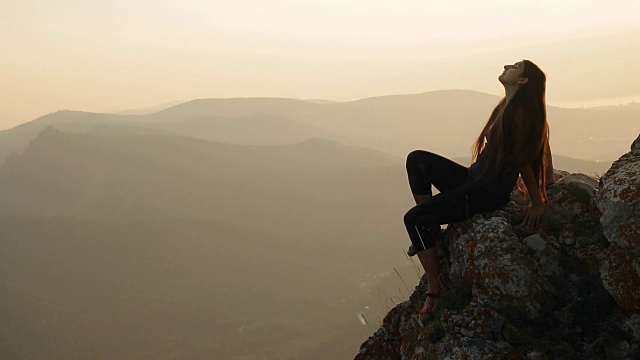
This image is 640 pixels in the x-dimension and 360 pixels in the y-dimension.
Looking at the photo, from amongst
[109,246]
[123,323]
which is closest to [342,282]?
[123,323]

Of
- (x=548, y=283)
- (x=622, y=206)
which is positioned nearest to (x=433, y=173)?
(x=548, y=283)

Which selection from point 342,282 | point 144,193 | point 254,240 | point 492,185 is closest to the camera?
point 492,185

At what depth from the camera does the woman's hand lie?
6.42 metres

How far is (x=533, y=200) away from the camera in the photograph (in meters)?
6.48

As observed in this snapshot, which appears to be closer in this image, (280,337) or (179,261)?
(280,337)

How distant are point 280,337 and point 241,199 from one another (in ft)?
265

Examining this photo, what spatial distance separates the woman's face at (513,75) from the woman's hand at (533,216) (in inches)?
62.5

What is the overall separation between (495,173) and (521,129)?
63 centimetres

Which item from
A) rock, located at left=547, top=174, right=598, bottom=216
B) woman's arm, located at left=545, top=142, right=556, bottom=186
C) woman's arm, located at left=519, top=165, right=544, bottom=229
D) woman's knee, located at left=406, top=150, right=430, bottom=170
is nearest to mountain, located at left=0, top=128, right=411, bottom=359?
woman's arm, located at left=545, top=142, right=556, bottom=186

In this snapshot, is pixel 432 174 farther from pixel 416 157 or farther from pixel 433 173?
pixel 416 157

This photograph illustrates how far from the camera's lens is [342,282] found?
146 m

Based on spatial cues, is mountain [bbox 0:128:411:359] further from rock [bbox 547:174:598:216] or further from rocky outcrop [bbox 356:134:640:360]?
rocky outcrop [bbox 356:134:640:360]

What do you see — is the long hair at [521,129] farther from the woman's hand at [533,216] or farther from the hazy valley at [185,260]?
the hazy valley at [185,260]

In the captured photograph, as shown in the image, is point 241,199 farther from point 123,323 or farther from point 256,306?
point 123,323
